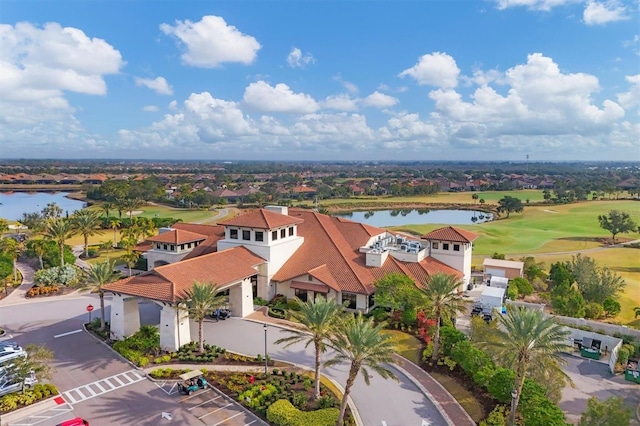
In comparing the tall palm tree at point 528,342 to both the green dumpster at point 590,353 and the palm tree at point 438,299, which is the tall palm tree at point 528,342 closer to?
the palm tree at point 438,299

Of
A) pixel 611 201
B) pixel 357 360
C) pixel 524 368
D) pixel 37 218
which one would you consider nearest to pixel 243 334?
pixel 357 360

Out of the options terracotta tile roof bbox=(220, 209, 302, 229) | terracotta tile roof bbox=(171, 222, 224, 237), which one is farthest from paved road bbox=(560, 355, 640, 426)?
terracotta tile roof bbox=(171, 222, 224, 237)

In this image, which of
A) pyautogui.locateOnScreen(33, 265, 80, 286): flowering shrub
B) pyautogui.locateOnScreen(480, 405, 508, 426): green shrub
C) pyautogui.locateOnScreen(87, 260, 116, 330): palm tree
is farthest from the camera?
pyautogui.locateOnScreen(33, 265, 80, 286): flowering shrub

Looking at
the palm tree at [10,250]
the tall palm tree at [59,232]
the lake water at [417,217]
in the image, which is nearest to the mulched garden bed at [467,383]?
the tall palm tree at [59,232]

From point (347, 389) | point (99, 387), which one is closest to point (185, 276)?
point (99, 387)

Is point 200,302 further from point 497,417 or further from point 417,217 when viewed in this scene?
point 417,217

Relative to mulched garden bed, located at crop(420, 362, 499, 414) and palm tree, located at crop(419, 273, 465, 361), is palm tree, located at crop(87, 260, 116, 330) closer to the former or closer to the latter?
palm tree, located at crop(419, 273, 465, 361)
